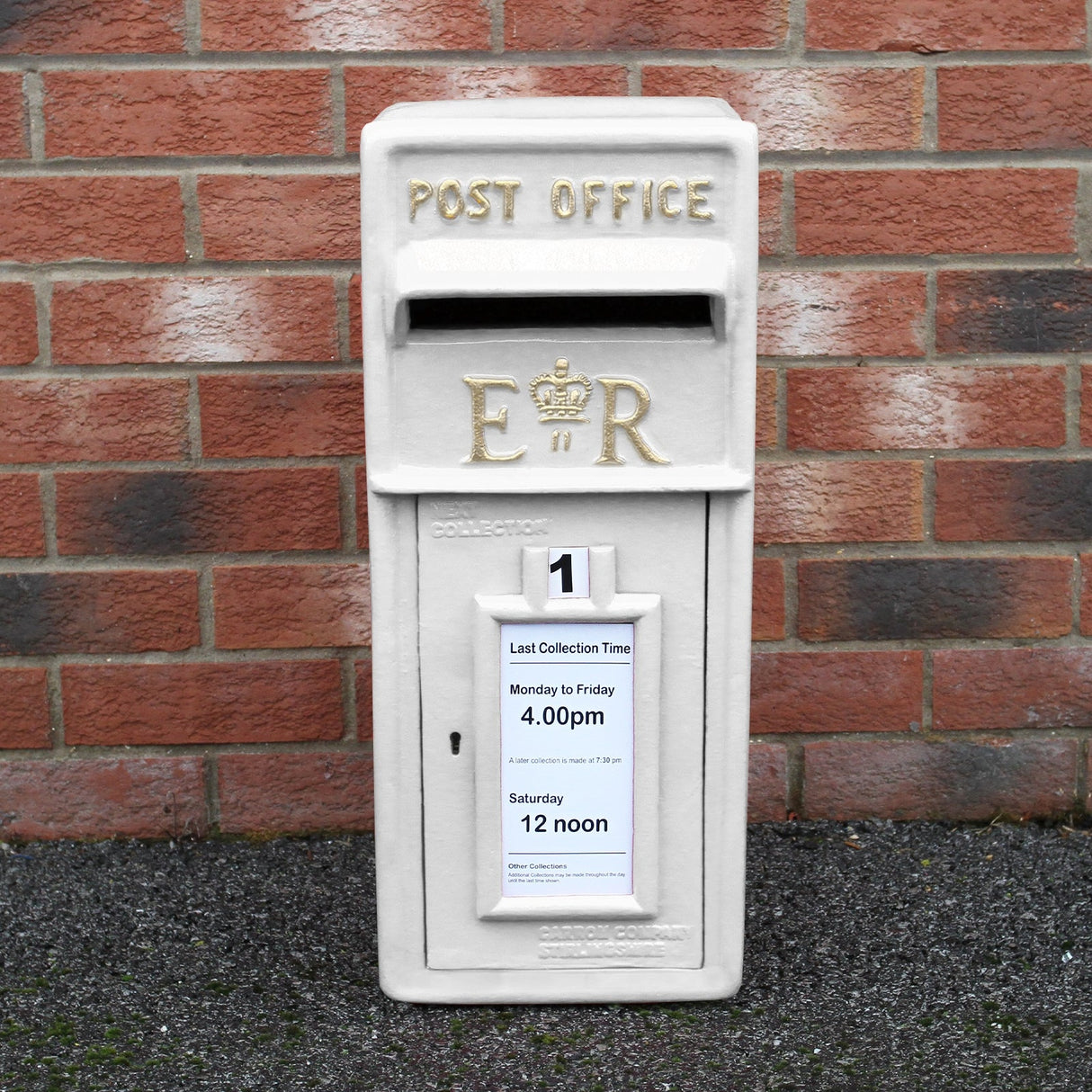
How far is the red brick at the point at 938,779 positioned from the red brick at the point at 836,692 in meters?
0.05

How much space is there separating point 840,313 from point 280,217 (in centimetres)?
97

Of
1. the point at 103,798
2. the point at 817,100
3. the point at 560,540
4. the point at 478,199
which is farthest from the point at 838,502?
the point at 103,798

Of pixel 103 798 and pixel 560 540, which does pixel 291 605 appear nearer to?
pixel 103 798

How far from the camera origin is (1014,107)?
7.43 feet

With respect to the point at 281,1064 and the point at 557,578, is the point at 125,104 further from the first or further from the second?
the point at 281,1064

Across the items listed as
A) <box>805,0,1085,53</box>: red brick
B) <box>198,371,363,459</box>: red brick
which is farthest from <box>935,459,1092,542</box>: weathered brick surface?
<box>198,371,363,459</box>: red brick

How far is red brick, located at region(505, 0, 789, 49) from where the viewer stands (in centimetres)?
222

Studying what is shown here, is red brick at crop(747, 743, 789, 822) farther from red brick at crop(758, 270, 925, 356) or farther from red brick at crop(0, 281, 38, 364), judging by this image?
red brick at crop(0, 281, 38, 364)

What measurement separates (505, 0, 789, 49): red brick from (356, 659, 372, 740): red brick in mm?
1104

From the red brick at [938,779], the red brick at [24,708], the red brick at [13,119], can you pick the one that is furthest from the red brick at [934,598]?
the red brick at [13,119]

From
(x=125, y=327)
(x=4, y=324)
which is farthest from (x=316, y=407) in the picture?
(x=4, y=324)

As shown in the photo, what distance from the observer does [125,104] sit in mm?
2230

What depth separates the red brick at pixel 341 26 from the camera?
221cm

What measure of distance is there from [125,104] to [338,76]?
1.17 ft
